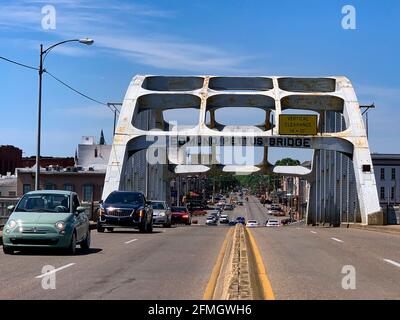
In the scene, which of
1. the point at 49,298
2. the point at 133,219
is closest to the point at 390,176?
the point at 133,219

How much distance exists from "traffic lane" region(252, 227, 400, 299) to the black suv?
8.61 metres

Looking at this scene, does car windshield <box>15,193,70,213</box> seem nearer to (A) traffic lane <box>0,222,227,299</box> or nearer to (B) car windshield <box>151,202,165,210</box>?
(A) traffic lane <box>0,222,227,299</box>

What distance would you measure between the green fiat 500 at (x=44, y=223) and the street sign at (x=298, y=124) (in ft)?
120

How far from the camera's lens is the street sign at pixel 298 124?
53.3 m

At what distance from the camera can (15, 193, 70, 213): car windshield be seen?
17656 millimetres

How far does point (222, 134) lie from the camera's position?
169 feet

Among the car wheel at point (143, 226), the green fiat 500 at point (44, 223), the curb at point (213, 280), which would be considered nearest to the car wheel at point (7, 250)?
the green fiat 500 at point (44, 223)

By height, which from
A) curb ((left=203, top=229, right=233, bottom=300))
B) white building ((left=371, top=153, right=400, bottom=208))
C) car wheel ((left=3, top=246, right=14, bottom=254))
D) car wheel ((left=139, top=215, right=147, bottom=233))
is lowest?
curb ((left=203, top=229, right=233, bottom=300))

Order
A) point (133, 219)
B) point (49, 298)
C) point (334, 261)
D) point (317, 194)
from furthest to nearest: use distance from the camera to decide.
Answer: point (317, 194)
point (133, 219)
point (334, 261)
point (49, 298)

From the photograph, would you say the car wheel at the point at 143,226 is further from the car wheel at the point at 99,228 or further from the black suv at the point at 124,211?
the car wheel at the point at 99,228

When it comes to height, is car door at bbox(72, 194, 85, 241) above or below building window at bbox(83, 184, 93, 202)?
below

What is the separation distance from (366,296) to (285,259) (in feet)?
21.6

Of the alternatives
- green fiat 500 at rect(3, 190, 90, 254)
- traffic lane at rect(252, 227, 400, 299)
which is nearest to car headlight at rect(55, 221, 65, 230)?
green fiat 500 at rect(3, 190, 90, 254)
